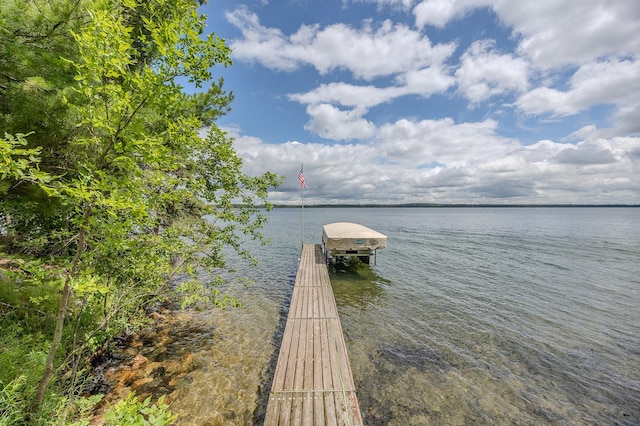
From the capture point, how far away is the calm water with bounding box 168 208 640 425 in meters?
5.79

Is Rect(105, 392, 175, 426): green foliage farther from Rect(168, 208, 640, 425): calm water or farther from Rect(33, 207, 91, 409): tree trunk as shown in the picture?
Rect(168, 208, 640, 425): calm water

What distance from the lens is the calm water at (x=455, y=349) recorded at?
579 cm

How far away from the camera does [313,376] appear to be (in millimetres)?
5461

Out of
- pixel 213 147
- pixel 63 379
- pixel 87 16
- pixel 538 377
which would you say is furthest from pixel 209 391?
pixel 538 377

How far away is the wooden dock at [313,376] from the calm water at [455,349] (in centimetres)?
92

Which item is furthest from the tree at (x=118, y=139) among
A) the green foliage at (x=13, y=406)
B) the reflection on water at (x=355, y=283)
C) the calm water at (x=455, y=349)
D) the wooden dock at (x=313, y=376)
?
the reflection on water at (x=355, y=283)

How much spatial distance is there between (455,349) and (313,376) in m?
5.08

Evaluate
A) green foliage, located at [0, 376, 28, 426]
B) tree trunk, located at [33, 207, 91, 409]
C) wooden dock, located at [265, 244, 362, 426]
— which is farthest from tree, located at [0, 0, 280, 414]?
wooden dock, located at [265, 244, 362, 426]

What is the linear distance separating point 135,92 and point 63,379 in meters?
5.17

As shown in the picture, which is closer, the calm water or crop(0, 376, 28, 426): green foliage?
crop(0, 376, 28, 426): green foliage

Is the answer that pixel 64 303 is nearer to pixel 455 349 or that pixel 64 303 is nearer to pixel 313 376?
pixel 313 376

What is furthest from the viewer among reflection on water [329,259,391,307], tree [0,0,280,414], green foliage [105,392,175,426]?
reflection on water [329,259,391,307]

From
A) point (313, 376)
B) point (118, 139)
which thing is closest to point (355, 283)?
point (313, 376)

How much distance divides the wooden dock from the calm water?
924 millimetres
